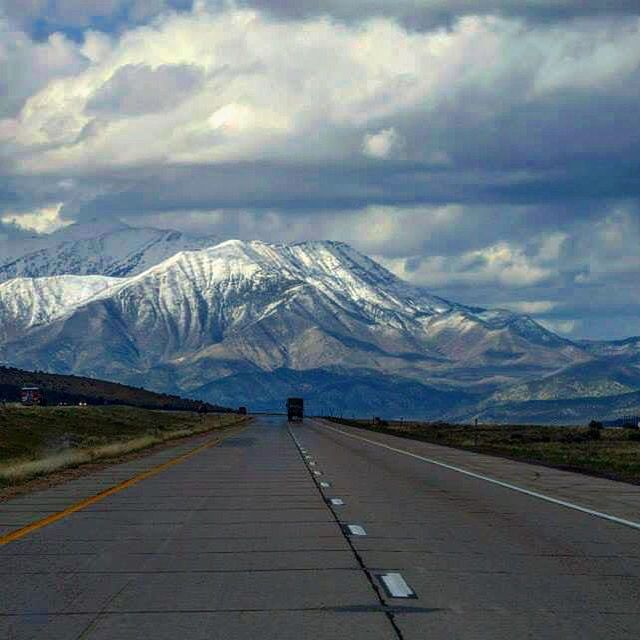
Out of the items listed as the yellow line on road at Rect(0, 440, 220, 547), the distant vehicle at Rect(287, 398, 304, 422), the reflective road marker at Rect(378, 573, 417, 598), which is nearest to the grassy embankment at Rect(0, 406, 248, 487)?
the yellow line on road at Rect(0, 440, 220, 547)

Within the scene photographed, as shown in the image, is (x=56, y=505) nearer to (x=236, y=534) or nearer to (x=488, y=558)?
(x=236, y=534)

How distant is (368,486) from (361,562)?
13.8 meters

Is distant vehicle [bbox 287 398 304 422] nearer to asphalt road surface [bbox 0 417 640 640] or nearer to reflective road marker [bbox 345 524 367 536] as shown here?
asphalt road surface [bbox 0 417 640 640]

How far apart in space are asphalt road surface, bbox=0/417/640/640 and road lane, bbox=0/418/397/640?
0.03m

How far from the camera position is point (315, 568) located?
14938 millimetres

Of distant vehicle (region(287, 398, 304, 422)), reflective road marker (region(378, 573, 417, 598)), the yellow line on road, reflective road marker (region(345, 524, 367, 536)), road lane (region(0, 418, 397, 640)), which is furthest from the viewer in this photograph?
distant vehicle (region(287, 398, 304, 422))

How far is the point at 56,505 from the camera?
23875 mm

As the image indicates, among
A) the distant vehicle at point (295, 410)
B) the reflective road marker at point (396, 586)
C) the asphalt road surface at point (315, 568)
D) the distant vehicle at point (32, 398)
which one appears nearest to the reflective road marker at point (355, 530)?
the asphalt road surface at point (315, 568)

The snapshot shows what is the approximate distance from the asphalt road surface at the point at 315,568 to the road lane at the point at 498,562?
0.03m

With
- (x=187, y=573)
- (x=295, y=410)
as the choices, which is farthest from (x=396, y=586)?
(x=295, y=410)

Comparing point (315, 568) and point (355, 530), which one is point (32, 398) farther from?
point (315, 568)

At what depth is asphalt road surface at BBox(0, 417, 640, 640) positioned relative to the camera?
1156cm

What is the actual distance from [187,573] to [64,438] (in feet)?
167

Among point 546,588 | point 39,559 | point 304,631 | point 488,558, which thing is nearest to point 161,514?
point 39,559
